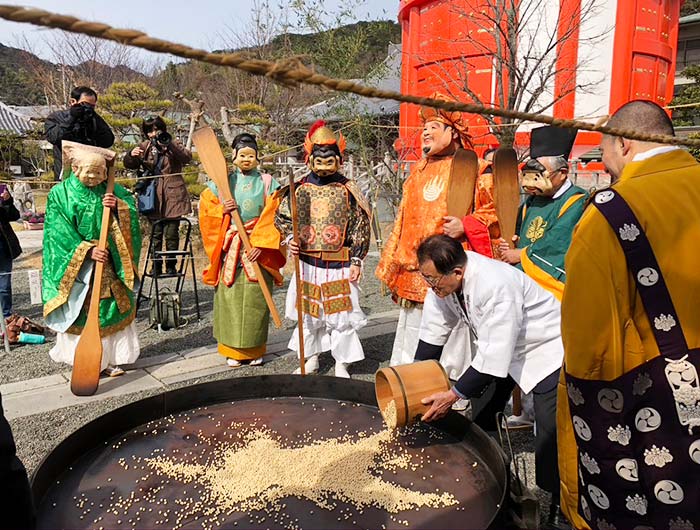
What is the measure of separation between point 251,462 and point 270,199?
2.69 metres

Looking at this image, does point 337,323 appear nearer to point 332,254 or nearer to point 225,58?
point 332,254

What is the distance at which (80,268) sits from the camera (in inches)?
160

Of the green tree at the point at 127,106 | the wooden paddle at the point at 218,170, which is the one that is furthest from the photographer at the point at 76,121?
the green tree at the point at 127,106

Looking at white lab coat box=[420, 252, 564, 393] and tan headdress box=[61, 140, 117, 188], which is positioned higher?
tan headdress box=[61, 140, 117, 188]

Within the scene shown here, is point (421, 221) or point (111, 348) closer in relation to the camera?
point (421, 221)

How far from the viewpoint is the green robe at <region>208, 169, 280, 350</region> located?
14.6 ft

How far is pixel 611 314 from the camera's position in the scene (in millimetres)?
1523

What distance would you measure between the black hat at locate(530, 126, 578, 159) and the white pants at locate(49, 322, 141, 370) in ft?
11.0

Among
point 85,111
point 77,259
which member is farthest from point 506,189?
point 85,111

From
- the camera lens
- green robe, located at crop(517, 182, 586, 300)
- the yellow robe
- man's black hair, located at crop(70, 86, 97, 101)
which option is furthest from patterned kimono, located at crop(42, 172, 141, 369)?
the yellow robe

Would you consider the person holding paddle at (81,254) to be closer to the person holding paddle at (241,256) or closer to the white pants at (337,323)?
the person holding paddle at (241,256)

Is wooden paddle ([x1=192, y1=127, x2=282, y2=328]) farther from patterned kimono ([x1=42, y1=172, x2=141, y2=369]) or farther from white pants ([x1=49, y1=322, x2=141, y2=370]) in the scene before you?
white pants ([x1=49, y1=322, x2=141, y2=370])

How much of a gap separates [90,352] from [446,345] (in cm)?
255

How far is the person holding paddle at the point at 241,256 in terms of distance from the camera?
14.5 ft
